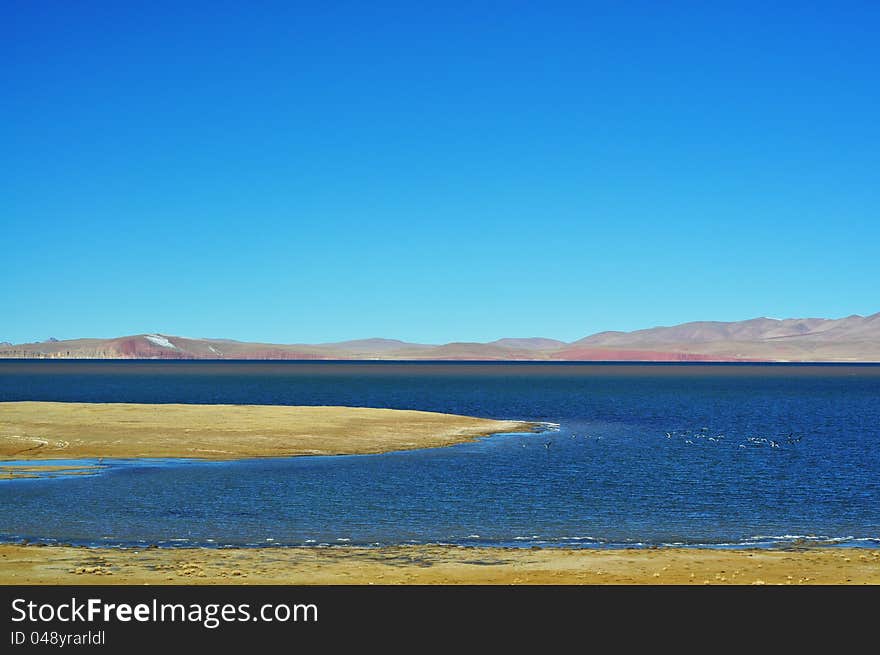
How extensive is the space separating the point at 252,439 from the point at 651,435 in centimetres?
2749

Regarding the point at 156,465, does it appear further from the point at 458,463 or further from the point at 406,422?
the point at 406,422

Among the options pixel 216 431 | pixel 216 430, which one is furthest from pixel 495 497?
pixel 216 430

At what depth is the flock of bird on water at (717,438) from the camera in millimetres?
58544

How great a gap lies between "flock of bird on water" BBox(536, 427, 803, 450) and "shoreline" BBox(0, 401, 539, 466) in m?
7.38

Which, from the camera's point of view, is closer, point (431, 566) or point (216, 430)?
point (431, 566)

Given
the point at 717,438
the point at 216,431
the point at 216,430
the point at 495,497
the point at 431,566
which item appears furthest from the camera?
the point at 717,438

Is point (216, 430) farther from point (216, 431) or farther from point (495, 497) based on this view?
point (495, 497)

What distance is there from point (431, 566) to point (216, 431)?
36.4 meters

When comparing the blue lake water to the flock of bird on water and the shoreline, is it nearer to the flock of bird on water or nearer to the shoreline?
the flock of bird on water

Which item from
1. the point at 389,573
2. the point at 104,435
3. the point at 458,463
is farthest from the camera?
the point at 104,435

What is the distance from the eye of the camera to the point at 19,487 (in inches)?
1393

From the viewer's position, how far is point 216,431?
2221 inches

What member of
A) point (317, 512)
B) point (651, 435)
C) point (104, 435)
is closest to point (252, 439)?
point (104, 435)
